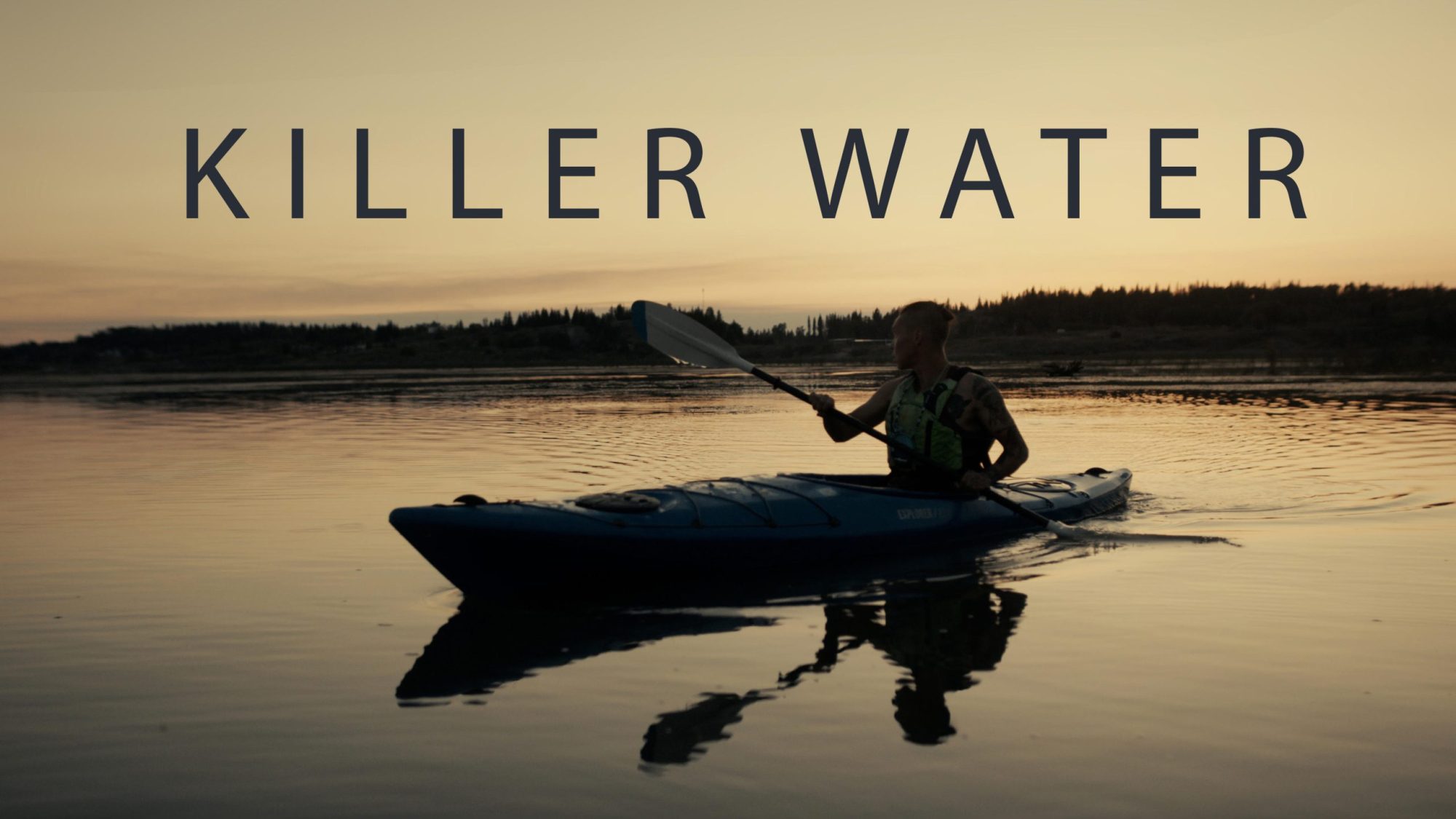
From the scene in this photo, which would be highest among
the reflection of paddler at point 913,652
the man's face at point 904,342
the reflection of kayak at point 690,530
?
the man's face at point 904,342

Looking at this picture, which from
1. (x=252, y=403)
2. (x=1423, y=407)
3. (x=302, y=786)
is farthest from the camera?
(x=252, y=403)

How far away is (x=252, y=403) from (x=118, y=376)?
30.6m

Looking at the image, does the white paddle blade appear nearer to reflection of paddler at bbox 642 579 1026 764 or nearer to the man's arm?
the man's arm

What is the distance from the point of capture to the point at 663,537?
20.7 feet

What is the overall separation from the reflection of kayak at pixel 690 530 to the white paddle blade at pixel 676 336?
1475 mm

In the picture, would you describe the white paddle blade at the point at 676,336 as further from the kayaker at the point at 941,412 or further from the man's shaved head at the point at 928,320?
the man's shaved head at the point at 928,320

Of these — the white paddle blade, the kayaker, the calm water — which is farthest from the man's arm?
the white paddle blade

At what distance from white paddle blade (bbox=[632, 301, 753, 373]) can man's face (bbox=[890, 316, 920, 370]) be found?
1534 millimetres

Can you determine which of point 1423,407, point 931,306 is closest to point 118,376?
point 1423,407

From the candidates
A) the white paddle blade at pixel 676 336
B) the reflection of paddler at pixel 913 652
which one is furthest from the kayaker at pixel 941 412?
the white paddle blade at pixel 676 336

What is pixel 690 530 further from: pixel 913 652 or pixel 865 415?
pixel 865 415

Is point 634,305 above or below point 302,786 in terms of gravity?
above

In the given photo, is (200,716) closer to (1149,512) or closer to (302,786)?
(302,786)

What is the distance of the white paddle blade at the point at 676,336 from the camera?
872 cm
